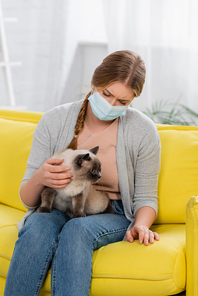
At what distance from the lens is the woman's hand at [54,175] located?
4.06ft

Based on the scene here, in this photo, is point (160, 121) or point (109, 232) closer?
point (109, 232)

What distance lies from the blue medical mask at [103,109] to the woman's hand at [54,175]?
0.26 m

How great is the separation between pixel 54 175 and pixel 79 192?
153 mm

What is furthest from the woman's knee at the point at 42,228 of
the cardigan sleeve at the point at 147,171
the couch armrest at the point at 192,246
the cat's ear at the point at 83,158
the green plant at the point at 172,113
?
the green plant at the point at 172,113

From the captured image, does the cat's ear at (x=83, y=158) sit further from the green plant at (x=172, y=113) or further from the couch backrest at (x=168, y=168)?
the green plant at (x=172, y=113)

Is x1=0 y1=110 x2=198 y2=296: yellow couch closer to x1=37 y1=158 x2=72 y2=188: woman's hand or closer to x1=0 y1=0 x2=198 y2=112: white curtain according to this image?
x1=37 y1=158 x2=72 y2=188: woman's hand

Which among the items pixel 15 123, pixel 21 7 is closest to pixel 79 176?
pixel 15 123

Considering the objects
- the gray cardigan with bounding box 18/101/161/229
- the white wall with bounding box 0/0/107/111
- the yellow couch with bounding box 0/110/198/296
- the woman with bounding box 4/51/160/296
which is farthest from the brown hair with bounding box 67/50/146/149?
the white wall with bounding box 0/0/107/111

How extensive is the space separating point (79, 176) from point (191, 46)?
1667 mm

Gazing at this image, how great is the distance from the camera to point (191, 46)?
2496mm

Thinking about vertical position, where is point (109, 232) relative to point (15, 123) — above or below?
below

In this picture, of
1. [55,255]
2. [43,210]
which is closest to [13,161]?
[43,210]

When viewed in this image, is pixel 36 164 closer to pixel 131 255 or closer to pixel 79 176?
pixel 79 176

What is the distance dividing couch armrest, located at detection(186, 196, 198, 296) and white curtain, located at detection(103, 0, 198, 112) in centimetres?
161
